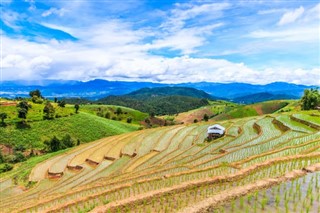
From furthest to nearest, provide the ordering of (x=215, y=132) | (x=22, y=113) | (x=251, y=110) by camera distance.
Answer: (x=251, y=110), (x=22, y=113), (x=215, y=132)

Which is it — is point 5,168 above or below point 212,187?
below

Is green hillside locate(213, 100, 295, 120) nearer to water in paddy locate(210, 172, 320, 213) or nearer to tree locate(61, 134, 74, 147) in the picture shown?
tree locate(61, 134, 74, 147)

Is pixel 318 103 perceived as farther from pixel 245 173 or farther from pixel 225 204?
pixel 225 204

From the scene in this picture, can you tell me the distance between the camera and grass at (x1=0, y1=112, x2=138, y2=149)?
93062 mm

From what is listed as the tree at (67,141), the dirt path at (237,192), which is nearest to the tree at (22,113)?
the tree at (67,141)

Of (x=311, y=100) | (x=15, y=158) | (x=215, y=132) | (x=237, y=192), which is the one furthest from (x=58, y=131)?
(x=237, y=192)

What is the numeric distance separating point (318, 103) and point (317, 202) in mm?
85655

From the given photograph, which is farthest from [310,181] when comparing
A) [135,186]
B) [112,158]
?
[112,158]

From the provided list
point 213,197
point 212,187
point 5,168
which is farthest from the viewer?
point 5,168

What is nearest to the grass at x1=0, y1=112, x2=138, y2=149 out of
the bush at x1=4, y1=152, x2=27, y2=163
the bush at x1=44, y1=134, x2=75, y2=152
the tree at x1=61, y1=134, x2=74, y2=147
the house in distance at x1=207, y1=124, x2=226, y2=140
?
the bush at x1=44, y1=134, x2=75, y2=152

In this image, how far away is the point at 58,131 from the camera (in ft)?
338

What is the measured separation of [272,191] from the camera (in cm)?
1513

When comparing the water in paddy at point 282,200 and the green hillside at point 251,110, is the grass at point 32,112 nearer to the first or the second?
the green hillside at point 251,110

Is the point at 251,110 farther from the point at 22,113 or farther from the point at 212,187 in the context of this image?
the point at 212,187
